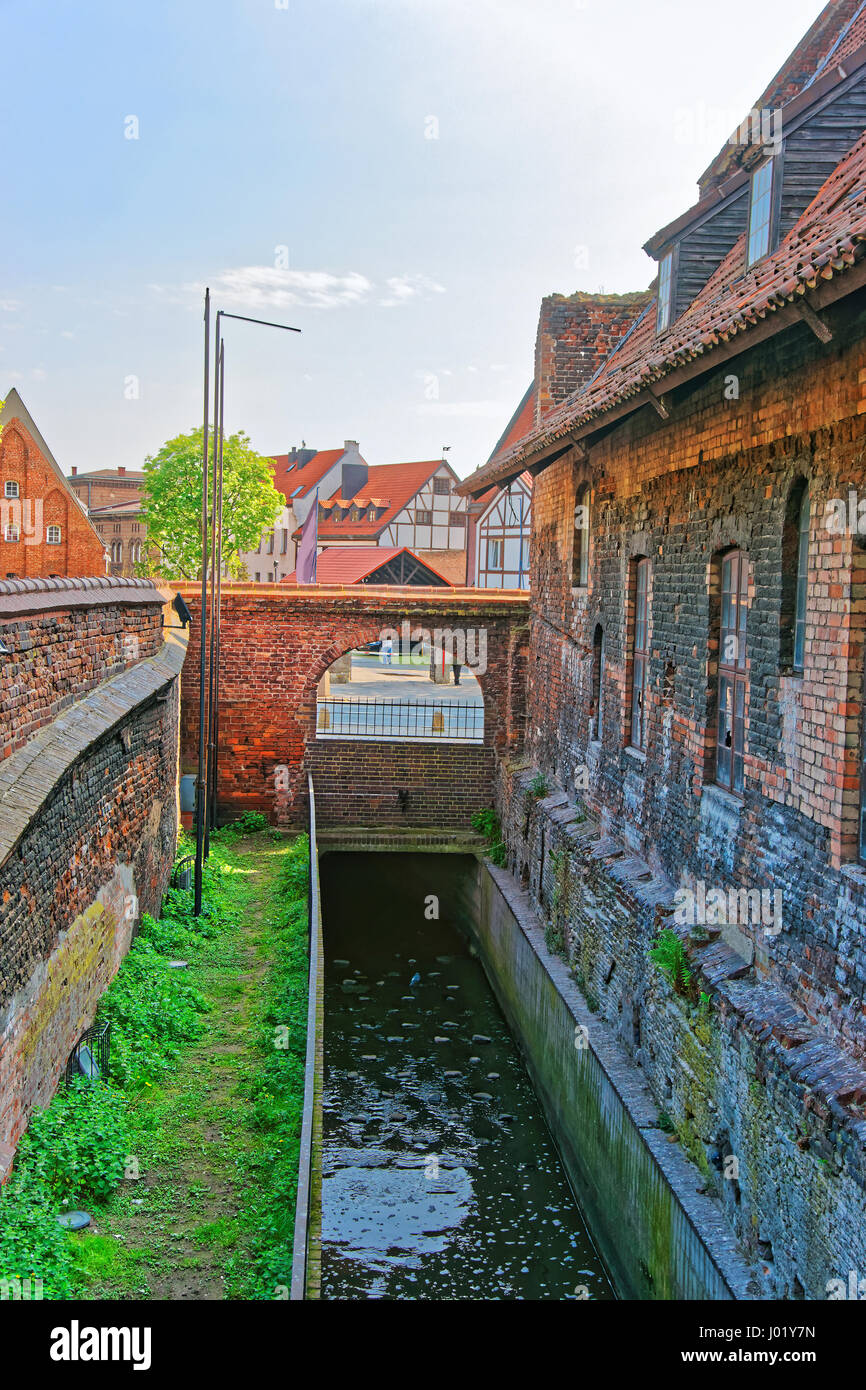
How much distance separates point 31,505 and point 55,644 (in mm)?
13977

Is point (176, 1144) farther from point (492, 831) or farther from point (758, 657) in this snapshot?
point (492, 831)

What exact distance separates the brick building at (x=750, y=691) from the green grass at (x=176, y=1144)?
2.53m

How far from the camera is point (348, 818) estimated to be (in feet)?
61.0

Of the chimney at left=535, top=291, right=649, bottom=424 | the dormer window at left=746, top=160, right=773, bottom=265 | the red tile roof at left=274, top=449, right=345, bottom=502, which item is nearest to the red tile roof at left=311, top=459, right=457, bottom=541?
the red tile roof at left=274, top=449, right=345, bottom=502

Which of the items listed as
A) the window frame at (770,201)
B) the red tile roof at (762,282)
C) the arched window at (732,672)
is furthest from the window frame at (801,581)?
the window frame at (770,201)

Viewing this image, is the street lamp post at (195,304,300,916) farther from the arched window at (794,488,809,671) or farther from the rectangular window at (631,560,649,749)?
the arched window at (794,488,809,671)

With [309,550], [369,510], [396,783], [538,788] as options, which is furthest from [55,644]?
[369,510]

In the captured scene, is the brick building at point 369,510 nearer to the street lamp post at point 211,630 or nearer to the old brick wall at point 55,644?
the street lamp post at point 211,630

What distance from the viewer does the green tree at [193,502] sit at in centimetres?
3612

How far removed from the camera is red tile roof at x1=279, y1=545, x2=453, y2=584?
1545 inches
